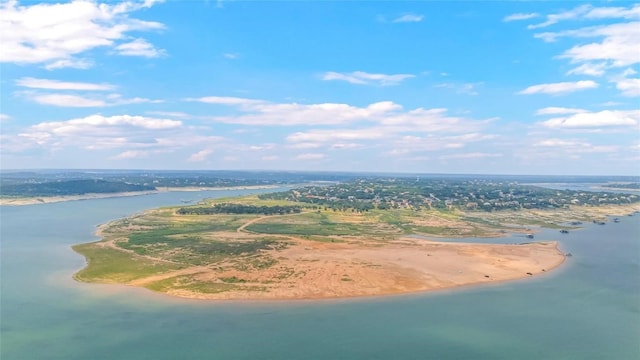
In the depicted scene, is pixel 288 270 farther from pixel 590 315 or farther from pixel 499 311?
pixel 590 315

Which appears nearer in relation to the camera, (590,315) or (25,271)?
(590,315)

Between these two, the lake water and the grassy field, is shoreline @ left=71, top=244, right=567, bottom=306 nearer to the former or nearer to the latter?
the lake water

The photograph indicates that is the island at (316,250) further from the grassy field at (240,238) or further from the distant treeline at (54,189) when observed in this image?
the distant treeline at (54,189)

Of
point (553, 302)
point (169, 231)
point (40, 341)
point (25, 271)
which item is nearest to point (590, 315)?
point (553, 302)

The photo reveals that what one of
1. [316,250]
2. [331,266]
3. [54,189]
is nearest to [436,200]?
[316,250]

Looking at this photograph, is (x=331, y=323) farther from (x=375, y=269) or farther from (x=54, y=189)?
(x=54, y=189)
